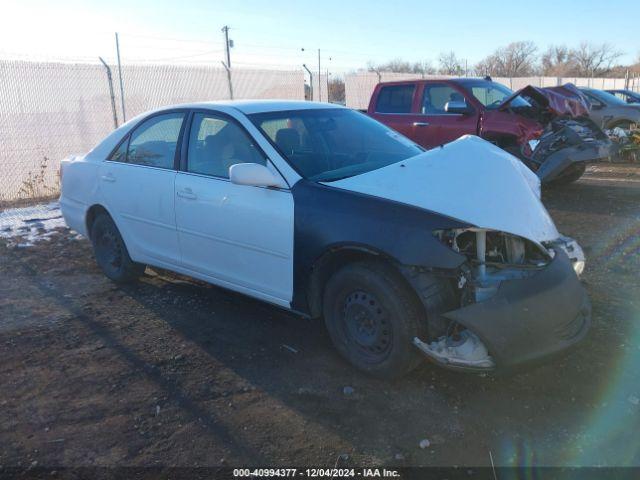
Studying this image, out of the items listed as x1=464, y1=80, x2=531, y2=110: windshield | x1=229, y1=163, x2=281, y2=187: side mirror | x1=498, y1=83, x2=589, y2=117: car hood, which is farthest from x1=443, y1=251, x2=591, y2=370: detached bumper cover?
x1=464, y1=80, x2=531, y2=110: windshield

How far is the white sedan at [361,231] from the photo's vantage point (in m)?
3.03

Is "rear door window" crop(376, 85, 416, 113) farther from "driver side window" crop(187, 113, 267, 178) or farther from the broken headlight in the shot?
the broken headlight

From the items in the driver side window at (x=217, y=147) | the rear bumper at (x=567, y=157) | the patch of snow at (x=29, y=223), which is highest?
the driver side window at (x=217, y=147)

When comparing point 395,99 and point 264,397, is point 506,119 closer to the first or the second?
point 395,99

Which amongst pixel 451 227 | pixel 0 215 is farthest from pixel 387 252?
pixel 0 215

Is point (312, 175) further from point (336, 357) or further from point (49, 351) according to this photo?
point (49, 351)

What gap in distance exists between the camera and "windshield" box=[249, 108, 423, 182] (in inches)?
153

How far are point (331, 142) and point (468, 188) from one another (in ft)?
4.23

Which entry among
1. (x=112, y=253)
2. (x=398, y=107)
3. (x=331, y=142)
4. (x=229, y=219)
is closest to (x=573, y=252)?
(x=331, y=142)

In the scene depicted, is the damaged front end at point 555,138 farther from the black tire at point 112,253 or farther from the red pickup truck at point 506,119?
the black tire at point 112,253

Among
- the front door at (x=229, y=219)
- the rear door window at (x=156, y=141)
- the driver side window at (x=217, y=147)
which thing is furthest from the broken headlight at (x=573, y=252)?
the rear door window at (x=156, y=141)

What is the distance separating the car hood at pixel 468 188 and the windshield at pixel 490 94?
517 cm

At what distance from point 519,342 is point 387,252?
0.84 m

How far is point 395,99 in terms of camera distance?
955 centimetres
